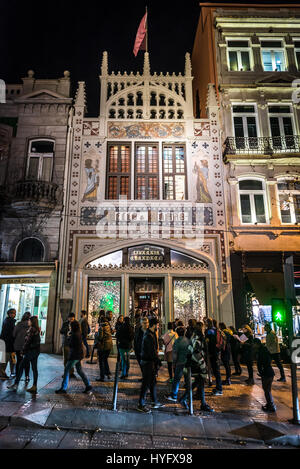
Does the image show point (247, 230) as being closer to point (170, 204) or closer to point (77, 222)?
point (170, 204)

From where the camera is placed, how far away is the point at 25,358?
26.0ft

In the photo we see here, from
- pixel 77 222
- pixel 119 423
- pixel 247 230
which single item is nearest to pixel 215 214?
pixel 247 230

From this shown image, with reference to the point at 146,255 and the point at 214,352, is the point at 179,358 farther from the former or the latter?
the point at 146,255

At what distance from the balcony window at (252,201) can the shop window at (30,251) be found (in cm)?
1039

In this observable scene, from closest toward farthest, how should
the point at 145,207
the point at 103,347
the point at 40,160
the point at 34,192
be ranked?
the point at 103,347 < the point at 34,192 < the point at 145,207 < the point at 40,160

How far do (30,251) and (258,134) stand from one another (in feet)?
44.4

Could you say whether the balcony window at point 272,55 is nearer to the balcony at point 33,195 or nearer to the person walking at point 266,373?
the balcony at point 33,195

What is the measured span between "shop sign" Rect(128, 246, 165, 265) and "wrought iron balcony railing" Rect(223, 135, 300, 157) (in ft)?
20.5

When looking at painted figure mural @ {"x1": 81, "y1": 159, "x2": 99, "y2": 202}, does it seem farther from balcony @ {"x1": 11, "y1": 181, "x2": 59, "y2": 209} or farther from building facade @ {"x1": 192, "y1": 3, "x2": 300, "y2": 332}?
building facade @ {"x1": 192, "y1": 3, "x2": 300, "y2": 332}

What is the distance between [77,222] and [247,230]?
8.54 metres

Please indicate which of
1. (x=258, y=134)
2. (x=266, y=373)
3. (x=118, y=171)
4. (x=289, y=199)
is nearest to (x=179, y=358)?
(x=266, y=373)

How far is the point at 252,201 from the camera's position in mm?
16062

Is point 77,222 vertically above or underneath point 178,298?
above

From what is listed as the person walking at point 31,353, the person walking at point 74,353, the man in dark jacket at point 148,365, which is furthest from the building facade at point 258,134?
the person walking at point 31,353
